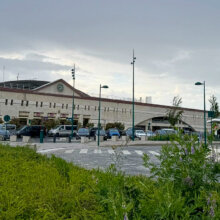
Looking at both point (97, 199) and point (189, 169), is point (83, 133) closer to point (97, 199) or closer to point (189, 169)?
point (97, 199)

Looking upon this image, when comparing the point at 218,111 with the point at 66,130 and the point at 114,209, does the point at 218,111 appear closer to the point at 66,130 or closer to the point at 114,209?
the point at 66,130

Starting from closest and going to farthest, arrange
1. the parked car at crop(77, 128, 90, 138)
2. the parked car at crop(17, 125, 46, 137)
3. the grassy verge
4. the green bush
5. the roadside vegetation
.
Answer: the grassy verge, the roadside vegetation, the green bush, the parked car at crop(17, 125, 46, 137), the parked car at crop(77, 128, 90, 138)

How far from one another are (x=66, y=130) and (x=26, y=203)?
39179 mm

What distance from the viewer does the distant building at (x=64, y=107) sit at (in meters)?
69.8

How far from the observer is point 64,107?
76812 millimetres

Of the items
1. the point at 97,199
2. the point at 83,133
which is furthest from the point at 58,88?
the point at 97,199

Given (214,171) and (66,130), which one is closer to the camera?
(214,171)

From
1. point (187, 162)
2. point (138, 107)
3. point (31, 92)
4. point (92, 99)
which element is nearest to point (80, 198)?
point (187, 162)

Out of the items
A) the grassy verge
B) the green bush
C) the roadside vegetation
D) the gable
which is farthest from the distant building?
the green bush

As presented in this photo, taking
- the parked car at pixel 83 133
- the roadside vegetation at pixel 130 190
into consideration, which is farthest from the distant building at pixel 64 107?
the roadside vegetation at pixel 130 190

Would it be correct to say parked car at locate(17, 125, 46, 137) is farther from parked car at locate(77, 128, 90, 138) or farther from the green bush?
the green bush

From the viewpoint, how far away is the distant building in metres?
69.8

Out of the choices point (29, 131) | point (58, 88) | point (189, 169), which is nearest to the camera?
point (189, 169)

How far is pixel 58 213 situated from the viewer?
3.10 metres
